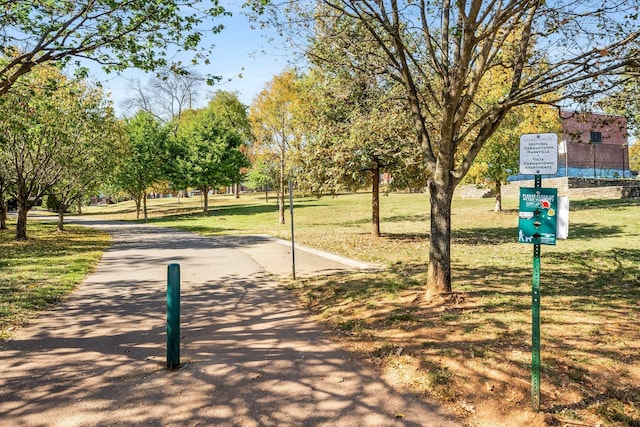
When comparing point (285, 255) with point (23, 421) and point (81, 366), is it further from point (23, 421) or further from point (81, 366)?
point (23, 421)

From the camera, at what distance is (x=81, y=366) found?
4.84m

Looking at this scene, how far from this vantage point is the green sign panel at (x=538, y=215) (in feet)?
11.6

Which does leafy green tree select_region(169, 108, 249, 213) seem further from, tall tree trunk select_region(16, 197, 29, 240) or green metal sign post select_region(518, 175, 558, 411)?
green metal sign post select_region(518, 175, 558, 411)

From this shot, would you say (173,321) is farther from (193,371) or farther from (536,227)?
(536,227)

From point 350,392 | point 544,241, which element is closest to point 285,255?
point 350,392

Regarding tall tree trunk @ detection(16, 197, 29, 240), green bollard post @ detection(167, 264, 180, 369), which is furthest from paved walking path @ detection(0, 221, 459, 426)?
tall tree trunk @ detection(16, 197, 29, 240)

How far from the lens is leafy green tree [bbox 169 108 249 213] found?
39.2m

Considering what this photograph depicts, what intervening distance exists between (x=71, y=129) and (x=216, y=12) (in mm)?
13571

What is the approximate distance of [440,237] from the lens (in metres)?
6.93

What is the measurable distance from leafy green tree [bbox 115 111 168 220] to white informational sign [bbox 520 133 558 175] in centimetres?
3693

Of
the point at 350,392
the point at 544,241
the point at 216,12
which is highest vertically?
the point at 216,12

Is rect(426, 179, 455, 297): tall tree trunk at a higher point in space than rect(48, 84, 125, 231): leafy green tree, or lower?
lower

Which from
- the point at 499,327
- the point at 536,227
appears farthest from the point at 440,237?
the point at 536,227

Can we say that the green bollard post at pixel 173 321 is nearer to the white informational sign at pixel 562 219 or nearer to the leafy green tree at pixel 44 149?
the white informational sign at pixel 562 219
